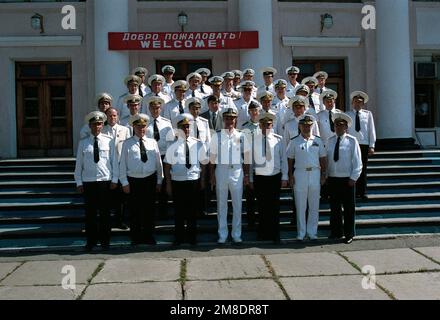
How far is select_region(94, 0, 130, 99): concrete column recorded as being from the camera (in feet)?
46.8

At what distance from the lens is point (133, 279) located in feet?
21.0

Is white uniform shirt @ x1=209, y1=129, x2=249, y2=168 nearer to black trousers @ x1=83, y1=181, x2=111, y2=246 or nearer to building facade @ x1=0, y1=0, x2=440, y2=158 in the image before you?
black trousers @ x1=83, y1=181, x2=111, y2=246

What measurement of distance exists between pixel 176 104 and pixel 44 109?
714 cm

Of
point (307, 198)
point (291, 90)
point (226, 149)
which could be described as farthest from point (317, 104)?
point (226, 149)

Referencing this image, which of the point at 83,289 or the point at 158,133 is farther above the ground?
the point at 158,133

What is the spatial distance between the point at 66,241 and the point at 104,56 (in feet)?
22.9

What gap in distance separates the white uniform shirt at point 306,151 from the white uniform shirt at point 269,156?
0.17m

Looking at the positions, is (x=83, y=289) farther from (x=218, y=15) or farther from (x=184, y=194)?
(x=218, y=15)

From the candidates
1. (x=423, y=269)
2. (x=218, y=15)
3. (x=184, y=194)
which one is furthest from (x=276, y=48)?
(x=423, y=269)

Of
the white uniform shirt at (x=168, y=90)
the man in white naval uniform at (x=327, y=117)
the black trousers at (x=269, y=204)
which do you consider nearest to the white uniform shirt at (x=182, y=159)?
the black trousers at (x=269, y=204)

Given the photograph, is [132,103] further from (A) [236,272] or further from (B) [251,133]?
(A) [236,272]

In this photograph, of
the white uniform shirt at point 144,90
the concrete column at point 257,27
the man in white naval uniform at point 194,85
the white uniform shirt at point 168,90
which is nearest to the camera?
the man in white naval uniform at point 194,85

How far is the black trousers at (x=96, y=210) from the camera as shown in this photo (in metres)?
8.00

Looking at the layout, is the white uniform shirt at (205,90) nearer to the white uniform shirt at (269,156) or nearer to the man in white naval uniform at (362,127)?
the white uniform shirt at (269,156)
